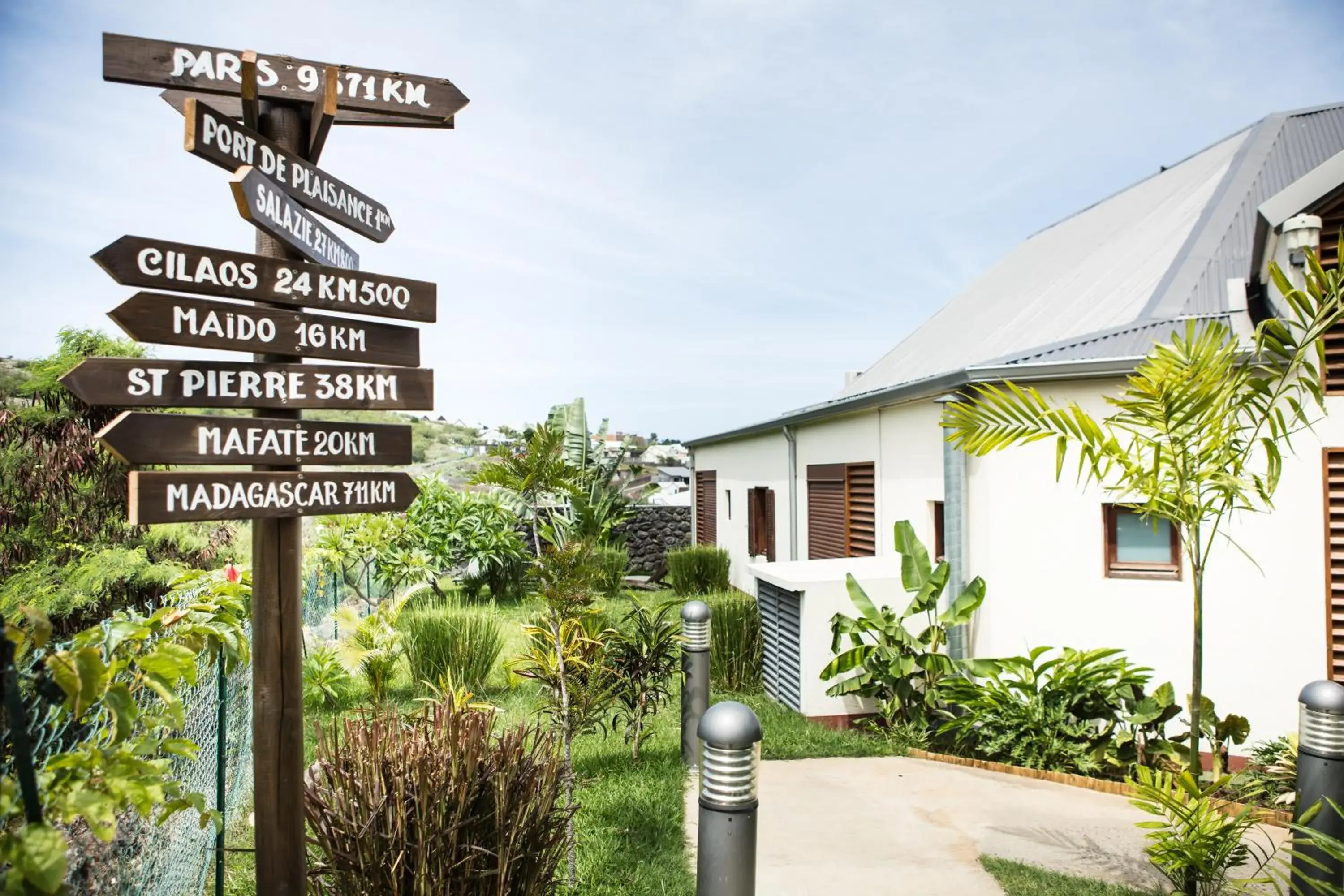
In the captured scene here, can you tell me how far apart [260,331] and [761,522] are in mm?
12636

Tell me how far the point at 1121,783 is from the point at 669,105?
7.78 m

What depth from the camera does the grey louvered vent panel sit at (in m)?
7.75

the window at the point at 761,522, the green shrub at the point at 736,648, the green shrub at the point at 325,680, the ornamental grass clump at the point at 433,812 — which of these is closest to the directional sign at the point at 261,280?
the ornamental grass clump at the point at 433,812

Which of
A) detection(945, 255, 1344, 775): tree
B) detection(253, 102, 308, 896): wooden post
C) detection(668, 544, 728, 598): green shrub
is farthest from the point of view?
Result: detection(668, 544, 728, 598): green shrub

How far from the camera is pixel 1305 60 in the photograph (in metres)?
10.4

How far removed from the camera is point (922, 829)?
520 cm

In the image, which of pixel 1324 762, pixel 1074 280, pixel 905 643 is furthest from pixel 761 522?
pixel 1324 762

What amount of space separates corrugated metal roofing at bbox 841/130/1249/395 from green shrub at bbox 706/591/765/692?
4068 mm

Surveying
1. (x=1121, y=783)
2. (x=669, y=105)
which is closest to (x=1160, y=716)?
(x=1121, y=783)

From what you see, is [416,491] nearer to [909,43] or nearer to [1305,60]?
[909,43]

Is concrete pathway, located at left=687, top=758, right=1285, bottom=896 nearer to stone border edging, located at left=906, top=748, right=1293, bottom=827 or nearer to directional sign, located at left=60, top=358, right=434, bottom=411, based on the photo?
stone border edging, located at left=906, top=748, right=1293, bottom=827

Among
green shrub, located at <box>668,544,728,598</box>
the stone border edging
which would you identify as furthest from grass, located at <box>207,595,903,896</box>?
green shrub, located at <box>668,544,728,598</box>

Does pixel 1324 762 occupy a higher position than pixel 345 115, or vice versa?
pixel 345 115

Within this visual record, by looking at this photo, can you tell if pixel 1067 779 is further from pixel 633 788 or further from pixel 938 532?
pixel 633 788
